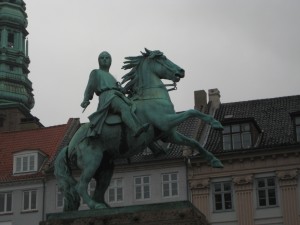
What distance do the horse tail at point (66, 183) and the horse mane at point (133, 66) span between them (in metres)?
1.76

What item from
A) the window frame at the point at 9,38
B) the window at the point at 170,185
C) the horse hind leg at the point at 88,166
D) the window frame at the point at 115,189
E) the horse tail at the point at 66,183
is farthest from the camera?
the window frame at the point at 9,38

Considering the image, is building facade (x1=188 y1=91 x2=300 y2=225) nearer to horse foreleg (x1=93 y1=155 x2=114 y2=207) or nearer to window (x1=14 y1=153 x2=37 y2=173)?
window (x1=14 y1=153 x2=37 y2=173)

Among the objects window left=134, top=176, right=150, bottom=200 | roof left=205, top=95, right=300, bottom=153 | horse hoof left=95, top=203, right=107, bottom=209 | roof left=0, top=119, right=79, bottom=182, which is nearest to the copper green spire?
roof left=0, top=119, right=79, bottom=182

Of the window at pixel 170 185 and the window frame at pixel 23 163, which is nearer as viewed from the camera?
the window at pixel 170 185

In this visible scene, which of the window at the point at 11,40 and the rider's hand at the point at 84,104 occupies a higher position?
the window at the point at 11,40

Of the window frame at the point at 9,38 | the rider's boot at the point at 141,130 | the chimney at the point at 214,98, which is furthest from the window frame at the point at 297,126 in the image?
the window frame at the point at 9,38

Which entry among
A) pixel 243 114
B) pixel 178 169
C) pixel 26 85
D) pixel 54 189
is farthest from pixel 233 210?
pixel 26 85

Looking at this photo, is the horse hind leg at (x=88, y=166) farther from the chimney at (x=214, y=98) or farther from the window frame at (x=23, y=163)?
the chimney at (x=214, y=98)

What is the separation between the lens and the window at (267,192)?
125 feet

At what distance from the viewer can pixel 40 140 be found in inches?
1834

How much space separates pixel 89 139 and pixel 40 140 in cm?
3291

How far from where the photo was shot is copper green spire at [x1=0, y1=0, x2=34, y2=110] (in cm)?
6450

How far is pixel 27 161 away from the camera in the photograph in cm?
4334

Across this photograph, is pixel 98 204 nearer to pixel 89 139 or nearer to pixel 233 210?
pixel 89 139
